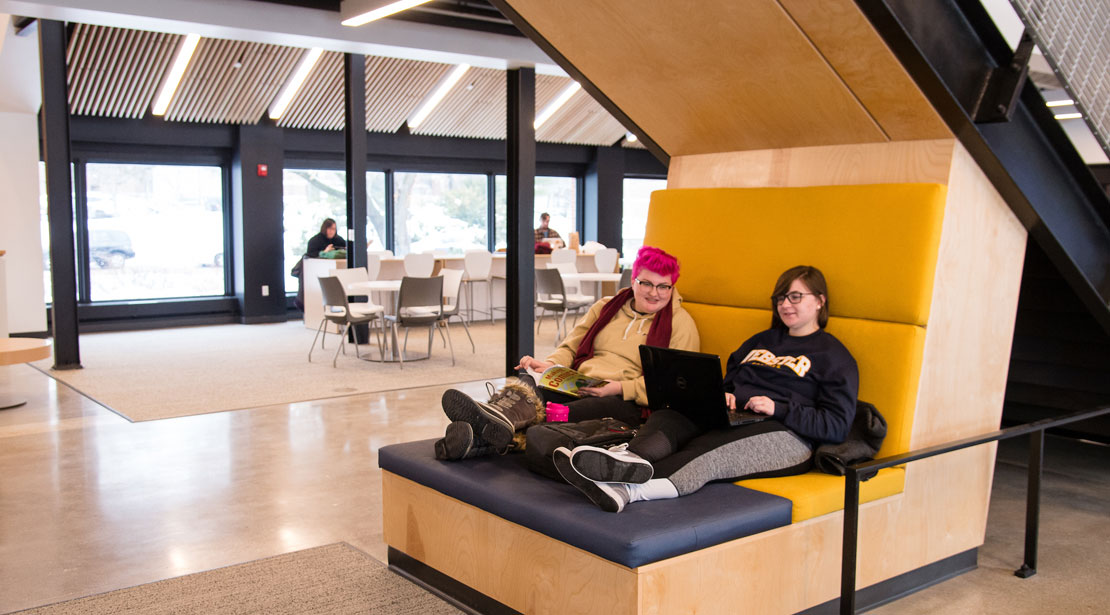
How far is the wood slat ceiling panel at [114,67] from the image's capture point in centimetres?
1050

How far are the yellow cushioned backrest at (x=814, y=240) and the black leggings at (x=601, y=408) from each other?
27.1 inches

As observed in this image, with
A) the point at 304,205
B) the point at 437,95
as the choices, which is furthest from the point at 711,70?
the point at 304,205

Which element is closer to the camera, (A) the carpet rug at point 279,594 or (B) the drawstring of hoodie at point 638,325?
(A) the carpet rug at point 279,594

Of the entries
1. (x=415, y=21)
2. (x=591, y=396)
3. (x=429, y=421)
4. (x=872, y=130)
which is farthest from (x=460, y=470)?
(x=415, y=21)

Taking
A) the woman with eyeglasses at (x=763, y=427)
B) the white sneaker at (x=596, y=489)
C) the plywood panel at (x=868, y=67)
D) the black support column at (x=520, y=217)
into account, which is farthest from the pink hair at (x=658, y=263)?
the black support column at (x=520, y=217)

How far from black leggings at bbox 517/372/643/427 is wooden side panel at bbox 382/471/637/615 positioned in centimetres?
70

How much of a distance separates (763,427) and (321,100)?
10.8 meters

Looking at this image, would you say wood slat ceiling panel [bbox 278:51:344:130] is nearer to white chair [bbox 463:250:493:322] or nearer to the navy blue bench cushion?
white chair [bbox 463:250:493:322]

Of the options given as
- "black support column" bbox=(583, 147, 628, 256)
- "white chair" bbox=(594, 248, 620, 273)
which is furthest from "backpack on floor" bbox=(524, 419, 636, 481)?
"black support column" bbox=(583, 147, 628, 256)

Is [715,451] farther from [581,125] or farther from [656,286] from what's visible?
[581,125]

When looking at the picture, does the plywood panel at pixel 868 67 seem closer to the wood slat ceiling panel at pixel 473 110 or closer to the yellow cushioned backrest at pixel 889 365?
the yellow cushioned backrest at pixel 889 365

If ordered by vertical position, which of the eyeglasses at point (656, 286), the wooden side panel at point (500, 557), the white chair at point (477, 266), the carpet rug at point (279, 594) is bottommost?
the carpet rug at point (279, 594)

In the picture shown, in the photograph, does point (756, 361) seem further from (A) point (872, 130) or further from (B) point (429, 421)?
(B) point (429, 421)

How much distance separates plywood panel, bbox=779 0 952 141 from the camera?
2961 mm
